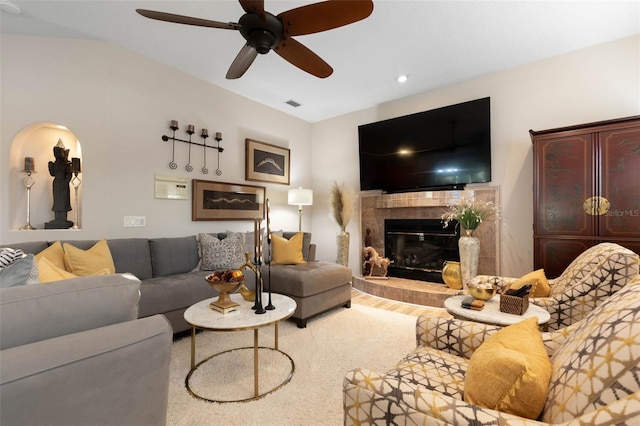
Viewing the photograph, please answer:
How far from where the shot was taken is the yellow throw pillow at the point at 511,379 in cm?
76

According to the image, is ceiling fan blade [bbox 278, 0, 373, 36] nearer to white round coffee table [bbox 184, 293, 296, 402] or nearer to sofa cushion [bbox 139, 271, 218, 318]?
white round coffee table [bbox 184, 293, 296, 402]

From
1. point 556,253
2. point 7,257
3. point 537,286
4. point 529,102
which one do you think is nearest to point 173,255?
point 7,257

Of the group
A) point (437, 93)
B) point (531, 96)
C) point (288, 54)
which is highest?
point (437, 93)

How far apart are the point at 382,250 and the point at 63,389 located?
13.4 ft

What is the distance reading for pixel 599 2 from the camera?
234 centimetres

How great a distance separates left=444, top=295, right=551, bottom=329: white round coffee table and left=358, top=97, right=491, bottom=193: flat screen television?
2.13 meters

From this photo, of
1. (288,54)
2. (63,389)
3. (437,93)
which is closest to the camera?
(63,389)

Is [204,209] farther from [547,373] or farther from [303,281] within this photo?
[547,373]

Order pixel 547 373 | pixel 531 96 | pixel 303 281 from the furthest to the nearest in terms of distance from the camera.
Result: pixel 531 96 → pixel 303 281 → pixel 547 373

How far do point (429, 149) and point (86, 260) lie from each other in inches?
159

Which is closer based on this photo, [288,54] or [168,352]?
[168,352]

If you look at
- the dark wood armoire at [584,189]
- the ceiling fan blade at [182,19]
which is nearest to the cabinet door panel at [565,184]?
the dark wood armoire at [584,189]

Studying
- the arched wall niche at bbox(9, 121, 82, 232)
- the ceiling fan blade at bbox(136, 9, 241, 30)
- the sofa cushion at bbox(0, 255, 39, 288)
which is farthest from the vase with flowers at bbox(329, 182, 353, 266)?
the sofa cushion at bbox(0, 255, 39, 288)

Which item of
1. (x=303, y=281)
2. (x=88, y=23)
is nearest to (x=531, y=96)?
(x=303, y=281)
